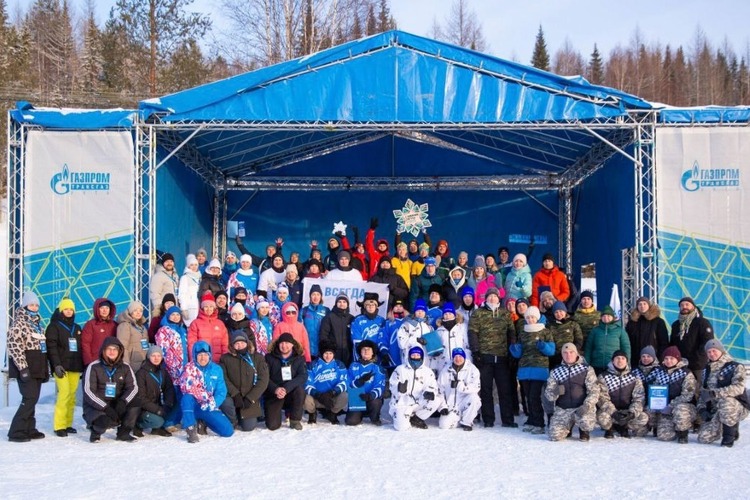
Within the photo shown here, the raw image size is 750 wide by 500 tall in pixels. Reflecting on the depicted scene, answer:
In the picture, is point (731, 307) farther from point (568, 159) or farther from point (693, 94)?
point (693, 94)

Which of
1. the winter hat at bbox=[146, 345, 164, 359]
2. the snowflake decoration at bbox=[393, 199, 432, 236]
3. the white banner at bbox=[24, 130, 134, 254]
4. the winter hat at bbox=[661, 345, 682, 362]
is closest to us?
the winter hat at bbox=[661, 345, 682, 362]

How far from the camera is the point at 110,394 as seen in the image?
24.2 feet

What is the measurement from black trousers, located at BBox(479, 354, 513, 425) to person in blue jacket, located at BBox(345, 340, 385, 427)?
41.2 inches

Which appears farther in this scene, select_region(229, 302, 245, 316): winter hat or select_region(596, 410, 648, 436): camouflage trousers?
select_region(229, 302, 245, 316): winter hat

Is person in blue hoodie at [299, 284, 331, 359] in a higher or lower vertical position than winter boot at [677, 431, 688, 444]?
higher

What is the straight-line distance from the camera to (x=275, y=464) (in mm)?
6438

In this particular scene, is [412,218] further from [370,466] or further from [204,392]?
[370,466]

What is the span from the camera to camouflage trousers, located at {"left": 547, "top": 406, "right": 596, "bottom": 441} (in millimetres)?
7402

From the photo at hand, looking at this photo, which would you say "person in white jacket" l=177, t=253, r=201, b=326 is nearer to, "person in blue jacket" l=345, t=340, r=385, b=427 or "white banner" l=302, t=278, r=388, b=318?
"white banner" l=302, t=278, r=388, b=318

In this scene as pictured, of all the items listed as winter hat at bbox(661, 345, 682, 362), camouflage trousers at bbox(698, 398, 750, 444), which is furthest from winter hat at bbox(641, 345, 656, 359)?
camouflage trousers at bbox(698, 398, 750, 444)

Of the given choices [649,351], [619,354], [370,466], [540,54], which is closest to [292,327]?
[370,466]

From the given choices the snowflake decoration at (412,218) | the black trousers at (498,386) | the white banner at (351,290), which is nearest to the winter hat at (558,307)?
the black trousers at (498,386)

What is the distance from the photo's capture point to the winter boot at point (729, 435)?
7145 mm

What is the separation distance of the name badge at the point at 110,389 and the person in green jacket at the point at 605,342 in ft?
15.2
